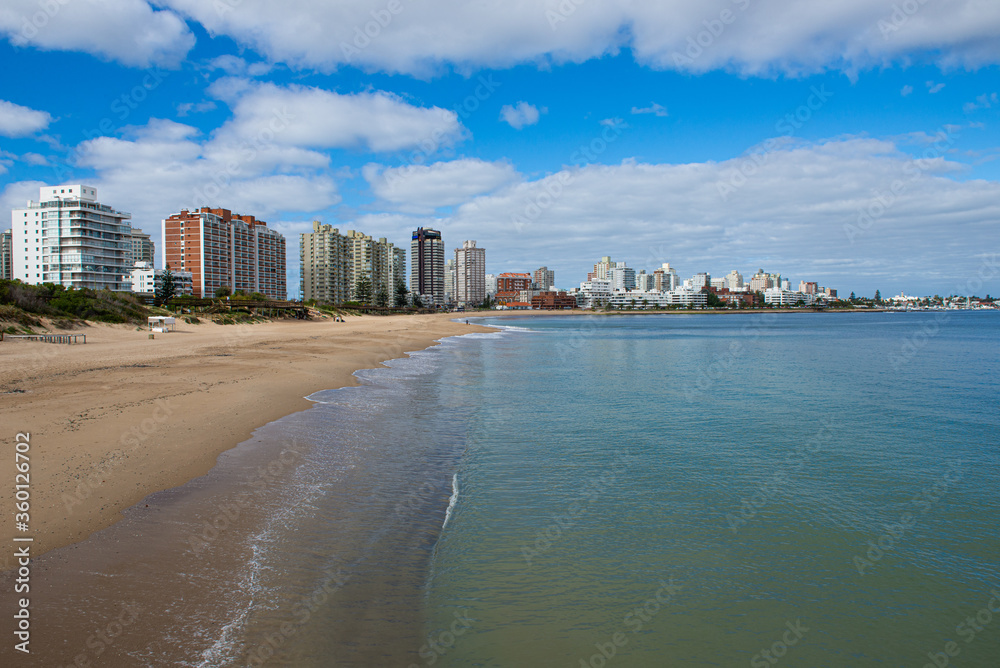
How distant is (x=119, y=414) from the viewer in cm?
1099

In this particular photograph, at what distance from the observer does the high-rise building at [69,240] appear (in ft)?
254

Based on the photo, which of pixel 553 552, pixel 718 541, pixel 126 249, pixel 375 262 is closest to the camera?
pixel 553 552

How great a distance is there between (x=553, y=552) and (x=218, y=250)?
13694 cm

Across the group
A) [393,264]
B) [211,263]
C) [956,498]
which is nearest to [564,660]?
[956,498]

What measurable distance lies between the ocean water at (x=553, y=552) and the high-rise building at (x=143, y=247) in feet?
562

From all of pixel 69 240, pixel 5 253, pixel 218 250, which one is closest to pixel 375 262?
pixel 218 250

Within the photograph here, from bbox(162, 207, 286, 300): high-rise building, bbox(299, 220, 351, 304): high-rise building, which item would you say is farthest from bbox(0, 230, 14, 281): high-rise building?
bbox(299, 220, 351, 304): high-rise building

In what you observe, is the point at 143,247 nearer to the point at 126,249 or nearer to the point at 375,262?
the point at 375,262

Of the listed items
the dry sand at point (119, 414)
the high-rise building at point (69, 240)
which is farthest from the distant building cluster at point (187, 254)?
the dry sand at point (119, 414)

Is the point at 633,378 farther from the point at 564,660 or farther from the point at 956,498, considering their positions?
the point at 564,660

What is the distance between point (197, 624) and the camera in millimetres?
4738

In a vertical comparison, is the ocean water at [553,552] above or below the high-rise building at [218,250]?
below

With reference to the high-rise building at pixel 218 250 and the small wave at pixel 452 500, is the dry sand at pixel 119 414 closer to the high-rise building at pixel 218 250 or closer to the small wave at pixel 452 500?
the small wave at pixel 452 500

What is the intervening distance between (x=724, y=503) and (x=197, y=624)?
730 centimetres
